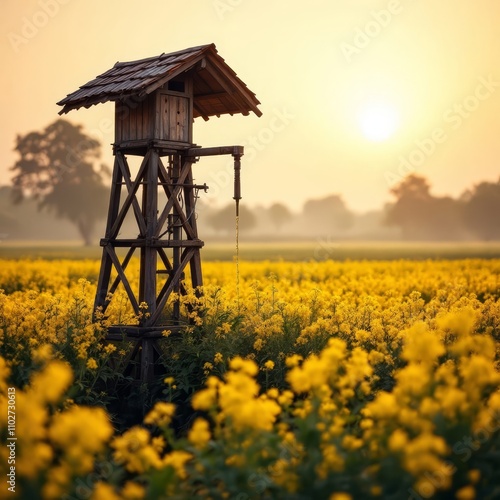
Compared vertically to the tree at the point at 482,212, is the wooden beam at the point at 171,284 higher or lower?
lower

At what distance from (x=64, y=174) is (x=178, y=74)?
8174 cm

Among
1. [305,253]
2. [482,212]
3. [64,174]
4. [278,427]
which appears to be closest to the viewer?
[278,427]

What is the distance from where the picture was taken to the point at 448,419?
20.3ft

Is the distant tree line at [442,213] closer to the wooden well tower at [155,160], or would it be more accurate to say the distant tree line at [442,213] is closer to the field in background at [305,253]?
the field in background at [305,253]

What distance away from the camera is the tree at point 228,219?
531 feet

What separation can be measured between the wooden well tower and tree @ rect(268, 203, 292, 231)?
16963cm

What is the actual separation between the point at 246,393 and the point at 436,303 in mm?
9511

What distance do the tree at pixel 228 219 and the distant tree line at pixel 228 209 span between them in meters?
0.21

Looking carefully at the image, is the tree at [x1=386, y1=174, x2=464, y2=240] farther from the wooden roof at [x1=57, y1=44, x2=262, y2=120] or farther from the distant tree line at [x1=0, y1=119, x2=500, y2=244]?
the wooden roof at [x1=57, y1=44, x2=262, y2=120]

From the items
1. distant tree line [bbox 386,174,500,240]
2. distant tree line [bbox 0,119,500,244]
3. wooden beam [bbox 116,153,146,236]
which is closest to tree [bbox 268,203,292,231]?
distant tree line [bbox 0,119,500,244]

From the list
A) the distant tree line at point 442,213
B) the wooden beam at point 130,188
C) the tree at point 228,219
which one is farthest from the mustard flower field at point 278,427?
the tree at point 228,219

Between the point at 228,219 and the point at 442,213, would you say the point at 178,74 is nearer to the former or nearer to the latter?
the point at 442,213

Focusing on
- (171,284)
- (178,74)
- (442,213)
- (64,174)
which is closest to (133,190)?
(171,284)

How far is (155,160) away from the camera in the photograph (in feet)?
42.4
